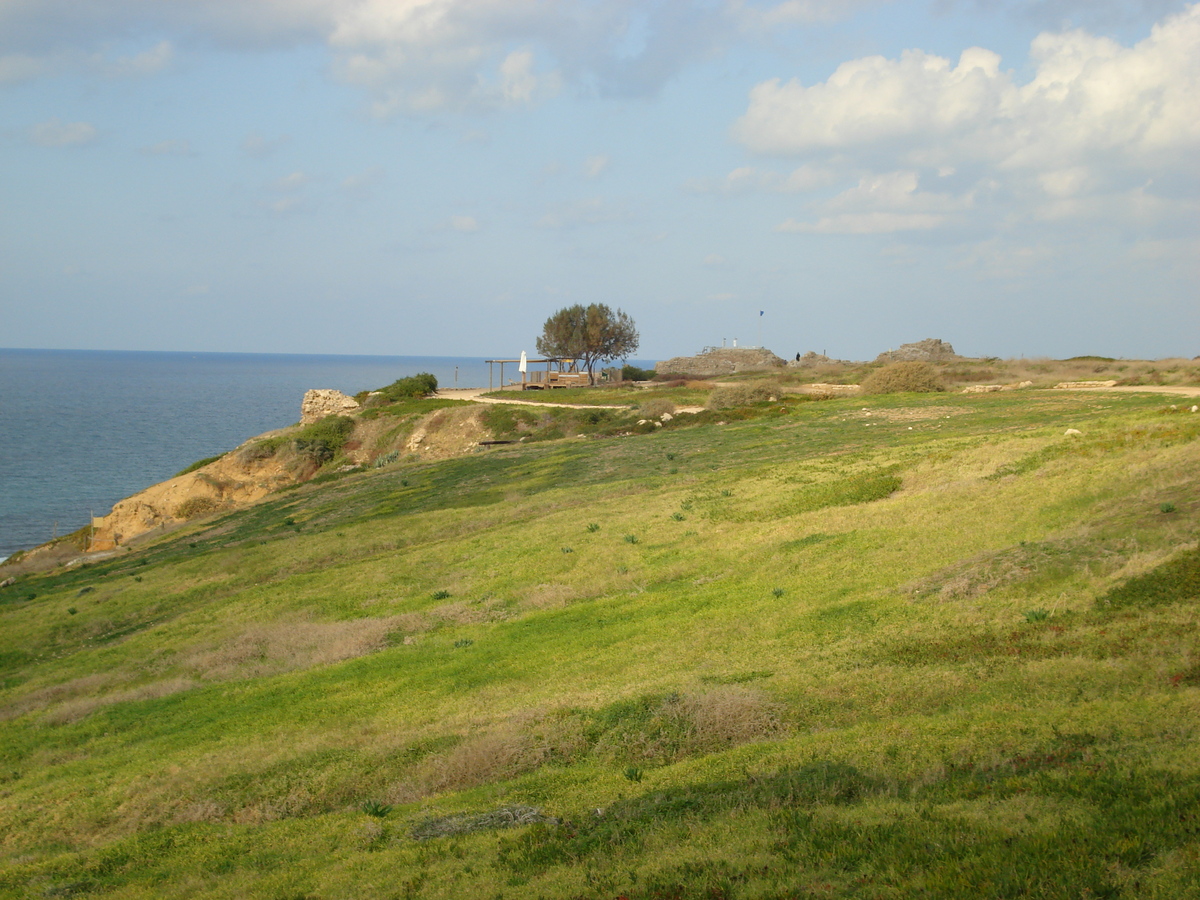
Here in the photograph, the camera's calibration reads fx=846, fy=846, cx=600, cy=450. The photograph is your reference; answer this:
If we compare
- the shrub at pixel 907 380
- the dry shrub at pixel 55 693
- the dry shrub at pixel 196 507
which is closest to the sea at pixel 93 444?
the dry shrub at pixel 196 507

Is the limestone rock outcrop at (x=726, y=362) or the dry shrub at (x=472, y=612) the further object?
the limestone rock outcrop at (x=726, y=362)

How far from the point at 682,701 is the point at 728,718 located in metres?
0.90

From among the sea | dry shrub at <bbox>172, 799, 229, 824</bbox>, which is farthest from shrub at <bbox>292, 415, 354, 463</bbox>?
dry shrub at <bbox>172, 799, 229, 824</bbox>

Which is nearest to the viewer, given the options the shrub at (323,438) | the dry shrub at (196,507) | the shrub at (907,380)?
the shrub at (907,380)

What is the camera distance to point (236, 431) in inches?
4557

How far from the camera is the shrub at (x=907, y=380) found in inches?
Answer: 2007

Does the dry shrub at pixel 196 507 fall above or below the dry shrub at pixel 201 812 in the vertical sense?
below

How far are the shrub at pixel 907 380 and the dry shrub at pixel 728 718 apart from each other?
4293 cm

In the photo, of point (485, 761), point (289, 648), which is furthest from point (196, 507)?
point (485, 761)

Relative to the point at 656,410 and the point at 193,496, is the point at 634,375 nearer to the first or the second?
the point at 656,410

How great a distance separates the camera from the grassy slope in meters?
7.03

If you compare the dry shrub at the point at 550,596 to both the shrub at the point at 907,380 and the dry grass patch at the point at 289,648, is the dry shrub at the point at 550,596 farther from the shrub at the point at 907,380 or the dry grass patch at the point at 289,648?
Answer: the shrub at the point at 907,380

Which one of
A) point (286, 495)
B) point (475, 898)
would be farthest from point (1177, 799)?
point (286, 495)

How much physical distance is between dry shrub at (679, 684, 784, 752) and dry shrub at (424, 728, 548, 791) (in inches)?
77.5
